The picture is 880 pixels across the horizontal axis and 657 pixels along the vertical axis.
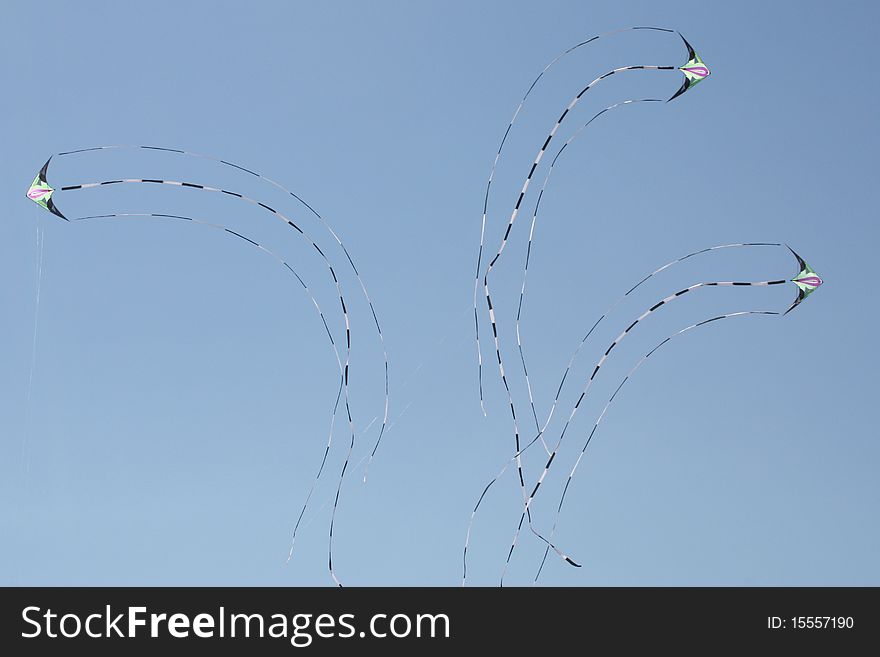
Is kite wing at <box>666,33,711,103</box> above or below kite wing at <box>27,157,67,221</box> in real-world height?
above

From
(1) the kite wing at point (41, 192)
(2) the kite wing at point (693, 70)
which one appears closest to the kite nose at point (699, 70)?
(2) the kite wing at point (693, 70)

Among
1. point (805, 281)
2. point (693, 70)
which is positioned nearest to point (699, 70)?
point (693, 70)

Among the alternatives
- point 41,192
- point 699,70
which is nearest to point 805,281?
point 699,70

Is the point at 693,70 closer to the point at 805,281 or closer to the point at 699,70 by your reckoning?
the point at 699,70

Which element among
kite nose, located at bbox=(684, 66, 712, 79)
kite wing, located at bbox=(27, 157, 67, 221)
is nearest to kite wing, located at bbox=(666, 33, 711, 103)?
kite nose, located at bbox=(684, 66, 712, 79)

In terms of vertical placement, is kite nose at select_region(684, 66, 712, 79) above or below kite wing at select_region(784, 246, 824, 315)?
above

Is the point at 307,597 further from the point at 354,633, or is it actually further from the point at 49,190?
the point at 49,190

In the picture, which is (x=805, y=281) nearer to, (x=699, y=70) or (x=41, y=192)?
(x=699, y=70)

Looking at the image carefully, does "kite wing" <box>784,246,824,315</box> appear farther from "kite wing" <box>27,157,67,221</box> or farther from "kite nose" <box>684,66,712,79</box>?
"kite wing" <box>27,157,67,221</box>

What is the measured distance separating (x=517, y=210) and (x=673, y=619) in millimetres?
4920

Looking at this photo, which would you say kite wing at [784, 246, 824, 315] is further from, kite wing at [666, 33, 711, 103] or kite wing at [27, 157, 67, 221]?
kite wing at [27, 157, 67, 221]

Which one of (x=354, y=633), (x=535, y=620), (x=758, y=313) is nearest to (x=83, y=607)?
(x=354, y=633)

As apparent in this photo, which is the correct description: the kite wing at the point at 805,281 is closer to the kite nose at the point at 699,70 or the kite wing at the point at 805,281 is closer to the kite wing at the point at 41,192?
the kite nose at the point at 699,70

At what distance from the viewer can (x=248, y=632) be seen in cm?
850
